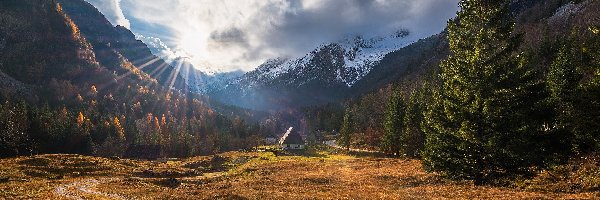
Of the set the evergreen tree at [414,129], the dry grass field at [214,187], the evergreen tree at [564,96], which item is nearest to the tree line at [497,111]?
the evergreen tree at [564,96]

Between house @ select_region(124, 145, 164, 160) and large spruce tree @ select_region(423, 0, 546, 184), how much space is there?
13820 centimetres

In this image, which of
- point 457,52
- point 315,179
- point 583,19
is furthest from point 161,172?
point 583,19

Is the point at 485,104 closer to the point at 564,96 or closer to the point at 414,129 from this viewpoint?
the point at 564,96

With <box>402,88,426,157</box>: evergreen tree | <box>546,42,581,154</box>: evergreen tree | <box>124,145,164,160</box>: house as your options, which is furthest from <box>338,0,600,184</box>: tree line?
<box>124,145,164,160</box>: house

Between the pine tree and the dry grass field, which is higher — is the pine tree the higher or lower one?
the higher one

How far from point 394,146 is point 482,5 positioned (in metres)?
63.8

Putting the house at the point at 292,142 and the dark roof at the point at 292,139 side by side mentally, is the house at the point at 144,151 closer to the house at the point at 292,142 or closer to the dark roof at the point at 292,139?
the house at the point at 292,142

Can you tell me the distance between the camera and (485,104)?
3259cm

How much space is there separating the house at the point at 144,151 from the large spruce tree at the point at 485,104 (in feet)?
453

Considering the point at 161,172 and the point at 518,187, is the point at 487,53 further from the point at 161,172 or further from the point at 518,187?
the point at 161,172

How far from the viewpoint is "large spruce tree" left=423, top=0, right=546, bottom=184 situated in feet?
107

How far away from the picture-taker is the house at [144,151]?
156750mm

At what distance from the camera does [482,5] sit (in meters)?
36.1

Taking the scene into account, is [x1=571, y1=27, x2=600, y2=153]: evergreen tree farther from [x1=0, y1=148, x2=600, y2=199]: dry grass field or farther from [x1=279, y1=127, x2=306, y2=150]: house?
[x1=279, y1=127, x2=306, y2=150]: house
